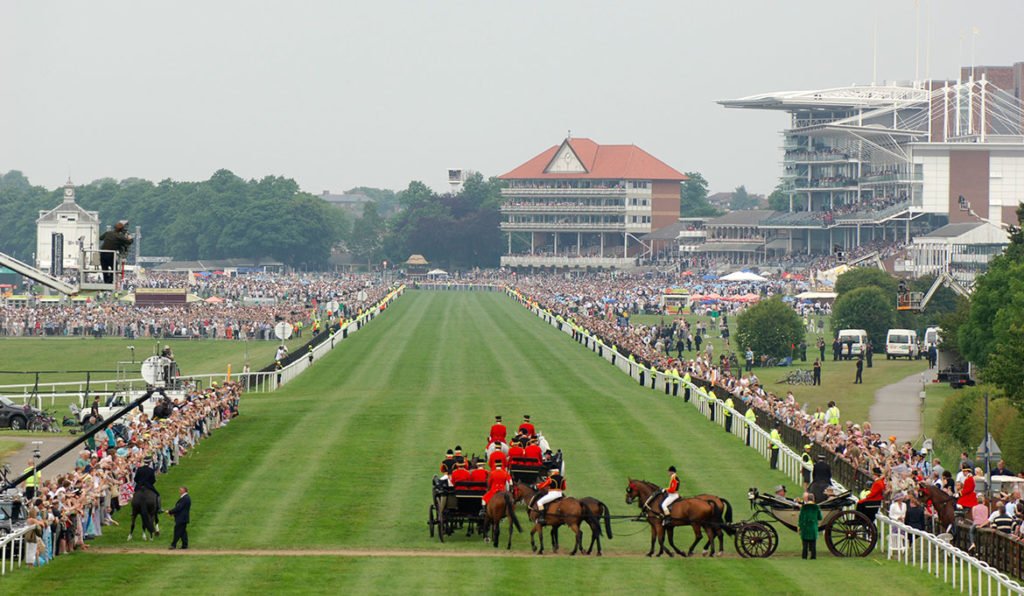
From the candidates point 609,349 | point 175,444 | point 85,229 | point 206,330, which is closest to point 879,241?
point 85,229

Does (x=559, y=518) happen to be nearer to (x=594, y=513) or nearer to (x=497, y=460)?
(x=594, y=513)

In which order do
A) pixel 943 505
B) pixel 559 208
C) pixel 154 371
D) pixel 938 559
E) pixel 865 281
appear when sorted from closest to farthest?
pixel 938 559 → pixel 943 505 → pixel 154 371 → pixel 865 281 → pixel 559 208

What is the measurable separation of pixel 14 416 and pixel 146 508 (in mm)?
17146

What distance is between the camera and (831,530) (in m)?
23.0

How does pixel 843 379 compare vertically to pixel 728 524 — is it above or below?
below

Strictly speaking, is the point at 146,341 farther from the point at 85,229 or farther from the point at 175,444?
the point at 85,229

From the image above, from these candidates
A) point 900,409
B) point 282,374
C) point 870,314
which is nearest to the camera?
point 900,409

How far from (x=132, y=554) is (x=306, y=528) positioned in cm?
292

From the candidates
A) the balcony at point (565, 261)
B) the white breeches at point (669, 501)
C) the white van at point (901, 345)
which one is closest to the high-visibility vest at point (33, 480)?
the white breeches at point (669, 501)

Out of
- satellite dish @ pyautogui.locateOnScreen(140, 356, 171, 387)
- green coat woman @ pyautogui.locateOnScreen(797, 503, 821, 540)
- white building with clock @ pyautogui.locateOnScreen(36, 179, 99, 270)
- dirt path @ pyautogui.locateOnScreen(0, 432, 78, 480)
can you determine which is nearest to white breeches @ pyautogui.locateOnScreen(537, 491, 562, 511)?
green coat woman @ pyautogui.locateOnScreen(797, 503, 821, 540)

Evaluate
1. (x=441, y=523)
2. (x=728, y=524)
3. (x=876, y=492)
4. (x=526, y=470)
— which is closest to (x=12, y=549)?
(x=441, y=523)

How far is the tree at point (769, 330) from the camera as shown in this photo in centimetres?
6494

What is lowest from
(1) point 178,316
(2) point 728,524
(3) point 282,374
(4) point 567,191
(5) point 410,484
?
(5) point 410,484

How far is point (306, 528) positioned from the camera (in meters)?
24.4
